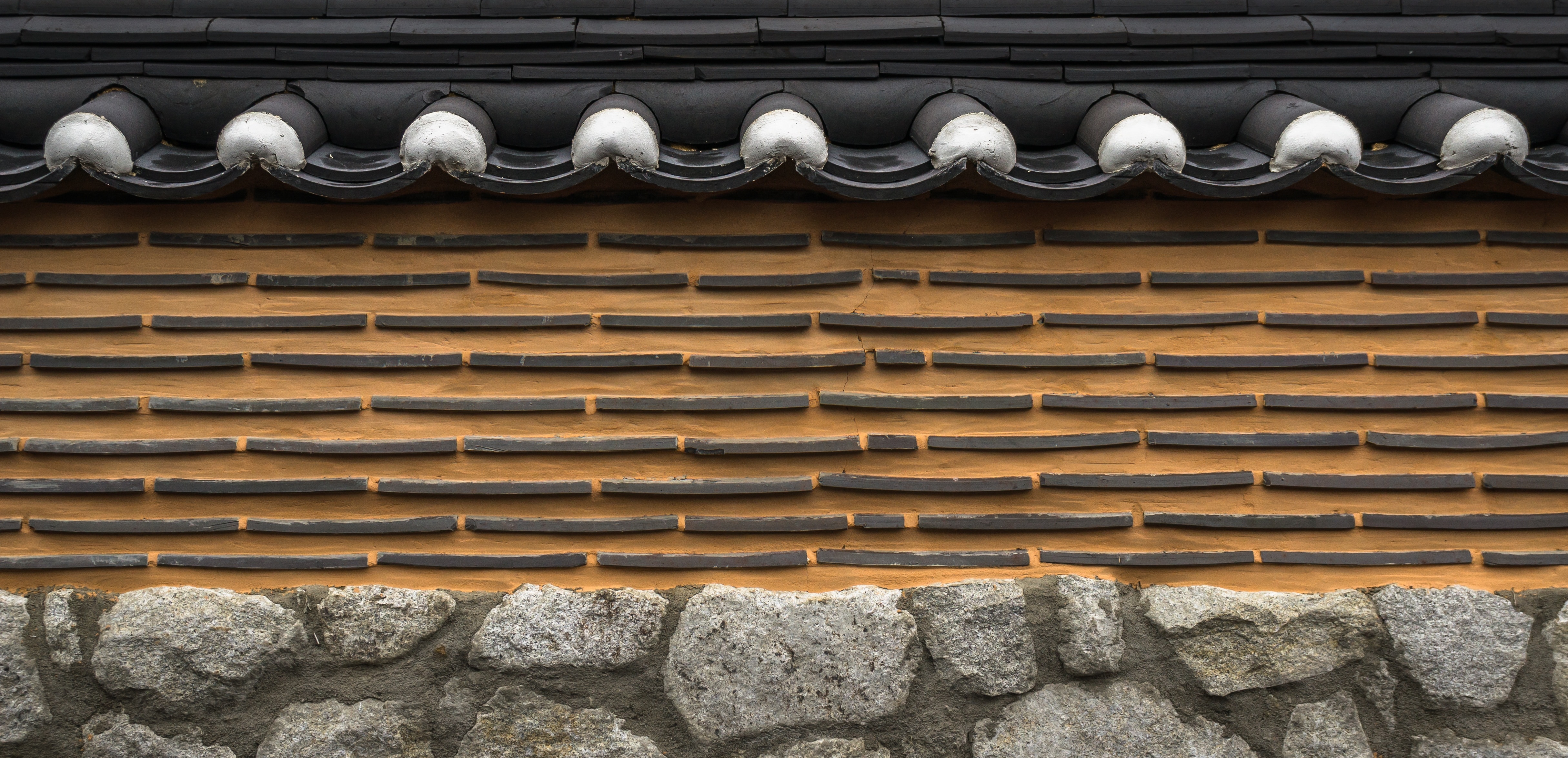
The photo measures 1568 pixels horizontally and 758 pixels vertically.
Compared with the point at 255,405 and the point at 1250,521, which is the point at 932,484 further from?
the point at 255,405

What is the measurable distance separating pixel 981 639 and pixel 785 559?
0.49 metres

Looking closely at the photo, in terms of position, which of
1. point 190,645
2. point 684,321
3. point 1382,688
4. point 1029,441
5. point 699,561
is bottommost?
point 1382,688

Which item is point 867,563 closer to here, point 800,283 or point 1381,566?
point 800,283

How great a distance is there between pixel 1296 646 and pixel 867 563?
101 centimetres

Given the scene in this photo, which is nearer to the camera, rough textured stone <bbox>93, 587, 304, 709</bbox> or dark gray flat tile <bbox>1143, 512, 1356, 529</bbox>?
rough textured stone <bbox>93, 587, 304, 709</bbox>

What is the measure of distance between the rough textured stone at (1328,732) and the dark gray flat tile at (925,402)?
0.95m

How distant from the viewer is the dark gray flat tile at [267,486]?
7.09ft

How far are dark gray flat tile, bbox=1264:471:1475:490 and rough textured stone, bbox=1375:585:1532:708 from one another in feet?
0.80

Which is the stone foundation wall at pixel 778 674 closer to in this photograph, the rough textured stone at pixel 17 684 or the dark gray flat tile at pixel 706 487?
the rough textured stone at pixel 17 684

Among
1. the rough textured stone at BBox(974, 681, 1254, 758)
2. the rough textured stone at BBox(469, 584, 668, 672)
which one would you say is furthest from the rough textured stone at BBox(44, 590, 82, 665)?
the rough textured stone at BBox(974, 681, 1254, 758)

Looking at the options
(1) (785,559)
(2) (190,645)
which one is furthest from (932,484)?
→ (2) (190,645)

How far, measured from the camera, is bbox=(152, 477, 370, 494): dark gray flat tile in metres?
2.16

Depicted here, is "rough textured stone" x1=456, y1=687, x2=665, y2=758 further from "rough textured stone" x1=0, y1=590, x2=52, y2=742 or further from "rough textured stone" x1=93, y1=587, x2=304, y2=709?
"rough textured stone" x1=0, y1=590, x2=52, y2=742

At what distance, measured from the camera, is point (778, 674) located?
A: 212 centimetres
